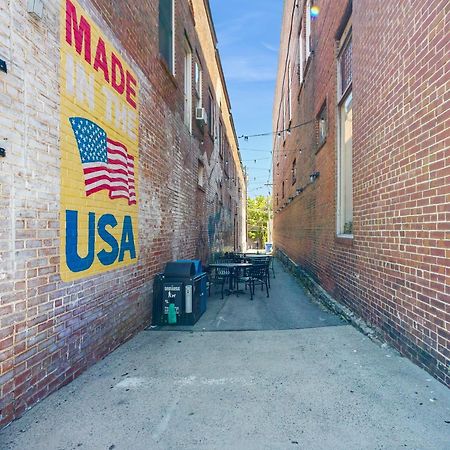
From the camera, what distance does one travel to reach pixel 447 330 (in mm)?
2713

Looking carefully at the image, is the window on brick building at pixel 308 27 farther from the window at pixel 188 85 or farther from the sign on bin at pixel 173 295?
the sign on bin at pixel 173 295

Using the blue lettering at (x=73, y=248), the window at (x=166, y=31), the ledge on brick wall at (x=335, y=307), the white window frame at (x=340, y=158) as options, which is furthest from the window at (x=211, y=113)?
the blue lettering at (x=73, y=248)

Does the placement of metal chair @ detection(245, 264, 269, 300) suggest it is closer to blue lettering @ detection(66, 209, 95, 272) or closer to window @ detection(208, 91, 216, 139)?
blue lettering @ detection(66, 209, 95, 272)

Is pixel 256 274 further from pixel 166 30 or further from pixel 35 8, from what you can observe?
pixel 35 8

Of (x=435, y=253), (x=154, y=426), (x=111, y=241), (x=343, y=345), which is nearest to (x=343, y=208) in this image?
(x=343, y=345)

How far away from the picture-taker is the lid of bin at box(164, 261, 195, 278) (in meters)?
5.50

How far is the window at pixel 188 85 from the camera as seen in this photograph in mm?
8562

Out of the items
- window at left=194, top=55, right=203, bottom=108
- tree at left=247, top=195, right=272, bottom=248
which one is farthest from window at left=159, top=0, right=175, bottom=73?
tree at left=247, top=195, right=272, bottom=248

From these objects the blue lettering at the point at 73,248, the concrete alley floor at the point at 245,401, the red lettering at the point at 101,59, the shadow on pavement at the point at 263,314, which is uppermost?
the red lettering at the point at 101,59

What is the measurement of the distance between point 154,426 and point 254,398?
0.83 metres

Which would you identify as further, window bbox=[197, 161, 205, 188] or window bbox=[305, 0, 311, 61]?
window bbox=[197, 161, 205, 188]

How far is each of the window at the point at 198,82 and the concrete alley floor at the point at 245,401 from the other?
7.56 meters

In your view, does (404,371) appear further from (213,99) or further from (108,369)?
(213,99)

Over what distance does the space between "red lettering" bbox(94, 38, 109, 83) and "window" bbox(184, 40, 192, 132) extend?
4414 millimetres
